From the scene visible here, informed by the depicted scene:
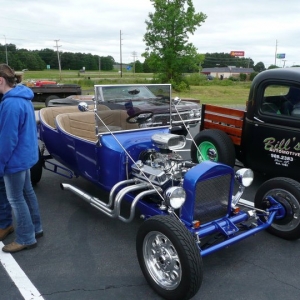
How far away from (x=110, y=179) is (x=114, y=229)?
0.63 meters

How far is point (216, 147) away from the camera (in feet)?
18.8

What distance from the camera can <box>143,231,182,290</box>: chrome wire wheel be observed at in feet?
9.74

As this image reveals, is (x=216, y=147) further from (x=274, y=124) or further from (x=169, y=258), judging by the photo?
(x=169, y=258)

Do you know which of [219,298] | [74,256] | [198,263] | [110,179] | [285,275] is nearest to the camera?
[198,263]

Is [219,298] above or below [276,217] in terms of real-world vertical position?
below

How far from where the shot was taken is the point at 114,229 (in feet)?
13.9

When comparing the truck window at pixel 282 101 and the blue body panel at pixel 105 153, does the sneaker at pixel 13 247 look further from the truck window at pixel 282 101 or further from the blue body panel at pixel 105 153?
the truck window at pixel 282 101

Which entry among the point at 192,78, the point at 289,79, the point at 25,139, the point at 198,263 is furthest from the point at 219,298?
the point at 192,78

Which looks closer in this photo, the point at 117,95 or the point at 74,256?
the point at 74,256

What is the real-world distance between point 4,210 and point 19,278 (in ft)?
3.09

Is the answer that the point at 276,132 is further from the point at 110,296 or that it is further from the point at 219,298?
the point at 110,296

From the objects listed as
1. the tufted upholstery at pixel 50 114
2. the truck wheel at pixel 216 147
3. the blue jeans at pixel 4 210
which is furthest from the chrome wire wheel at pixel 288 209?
the tufted upholstery at pixel 50 114

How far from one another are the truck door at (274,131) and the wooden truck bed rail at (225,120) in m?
0.18

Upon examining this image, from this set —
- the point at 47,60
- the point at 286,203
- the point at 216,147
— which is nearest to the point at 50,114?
the point at 216,147
